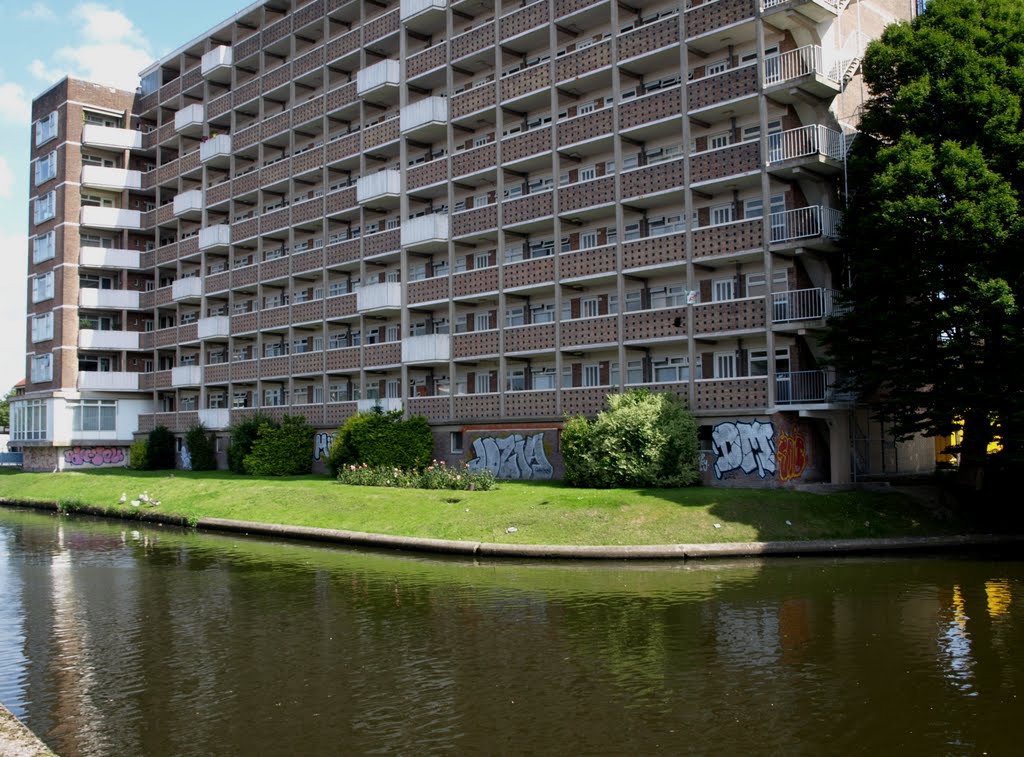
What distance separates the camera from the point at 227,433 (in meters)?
64.9

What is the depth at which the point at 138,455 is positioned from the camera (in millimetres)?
68625

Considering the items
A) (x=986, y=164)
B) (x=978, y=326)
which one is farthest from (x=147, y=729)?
(x=986, y=164)

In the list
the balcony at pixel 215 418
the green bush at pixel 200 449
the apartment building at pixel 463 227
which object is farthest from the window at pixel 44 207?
the green bush at pixel 200 449

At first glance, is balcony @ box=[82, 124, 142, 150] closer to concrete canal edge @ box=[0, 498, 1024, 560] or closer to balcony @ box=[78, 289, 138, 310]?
balcony @ box=[78, 289, 138, 310]

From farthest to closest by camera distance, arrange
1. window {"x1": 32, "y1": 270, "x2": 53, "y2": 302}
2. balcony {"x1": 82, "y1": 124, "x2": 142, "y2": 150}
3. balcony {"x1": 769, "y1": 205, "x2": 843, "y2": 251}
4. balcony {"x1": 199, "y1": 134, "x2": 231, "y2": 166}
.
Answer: window {"x1": 32, "y1": 270, "x2": 53, "y2": 302} < balcony {"x1": 82, "y1": 124, "x2": 142, "y2": 150} < balcony {"x1": 199, "y1": 134, "x2": 231, "y2": 166} < balcony {"x1": 769, "y1": 205, "x2": 843, "y2": 251}

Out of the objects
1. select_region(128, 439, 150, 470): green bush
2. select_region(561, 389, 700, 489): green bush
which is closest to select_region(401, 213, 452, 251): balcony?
select_region(561, 389, 700, 489): green bush

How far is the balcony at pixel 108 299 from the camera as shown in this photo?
71.8 m

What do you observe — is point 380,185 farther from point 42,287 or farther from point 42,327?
point 42,327

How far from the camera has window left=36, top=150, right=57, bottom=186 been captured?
7359 cm

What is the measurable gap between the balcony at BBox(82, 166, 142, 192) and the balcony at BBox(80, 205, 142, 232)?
179 centimetres

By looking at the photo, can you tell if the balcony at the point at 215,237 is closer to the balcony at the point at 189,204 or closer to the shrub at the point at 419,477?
the balcony at the point at 189,204

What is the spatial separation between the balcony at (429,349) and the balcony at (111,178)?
3644cm

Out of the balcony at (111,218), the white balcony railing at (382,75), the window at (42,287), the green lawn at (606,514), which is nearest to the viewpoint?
the green lawn at (606,514)

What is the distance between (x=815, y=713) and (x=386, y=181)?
44.4m
